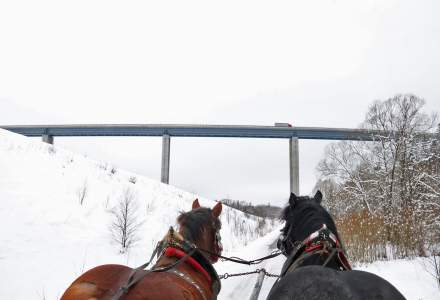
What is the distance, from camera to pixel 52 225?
658 centimetres

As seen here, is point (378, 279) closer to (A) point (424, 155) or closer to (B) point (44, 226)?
(B) point (44, 226)

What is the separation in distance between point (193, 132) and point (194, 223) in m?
41.4

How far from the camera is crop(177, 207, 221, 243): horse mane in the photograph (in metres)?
Result: 3.21

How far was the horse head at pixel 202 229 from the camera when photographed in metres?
3.22

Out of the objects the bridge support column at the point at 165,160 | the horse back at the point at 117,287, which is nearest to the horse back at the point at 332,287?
the horse back at the point at 117,287

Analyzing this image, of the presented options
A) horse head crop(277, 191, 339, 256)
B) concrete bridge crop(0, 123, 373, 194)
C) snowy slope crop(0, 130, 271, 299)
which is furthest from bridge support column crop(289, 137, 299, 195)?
horse head crop(277, 191, 339, 256)

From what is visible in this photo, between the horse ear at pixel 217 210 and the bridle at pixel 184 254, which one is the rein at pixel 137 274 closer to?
the bridle at pixel 184 254

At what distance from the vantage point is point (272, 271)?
22.3 feet

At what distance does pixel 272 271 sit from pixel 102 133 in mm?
43174

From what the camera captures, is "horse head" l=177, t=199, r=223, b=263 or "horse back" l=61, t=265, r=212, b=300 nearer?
"horse back" l=61, t=265, r=212, b=300

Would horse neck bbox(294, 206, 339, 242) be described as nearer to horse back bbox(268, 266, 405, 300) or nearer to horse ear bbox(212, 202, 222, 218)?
horse ear bbox(212, 202, 222, 218)

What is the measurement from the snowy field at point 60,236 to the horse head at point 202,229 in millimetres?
1975

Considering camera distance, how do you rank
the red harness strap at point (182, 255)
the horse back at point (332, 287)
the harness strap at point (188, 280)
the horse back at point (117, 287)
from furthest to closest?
the red harness strap at point (182, 255) < the harness strap at point (188, 280) < the horse back at point (117, 287) < the horse back at point (332, 287)

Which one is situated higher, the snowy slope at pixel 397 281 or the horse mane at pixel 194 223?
the horse mane at pixel 194 223
